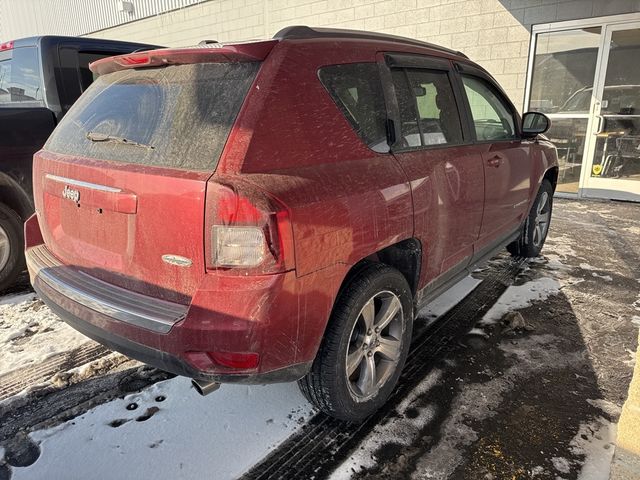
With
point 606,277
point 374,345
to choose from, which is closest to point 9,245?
point 374,345

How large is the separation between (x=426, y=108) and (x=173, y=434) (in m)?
2.26

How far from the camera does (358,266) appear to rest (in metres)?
2.18

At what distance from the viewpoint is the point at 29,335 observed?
123 inches

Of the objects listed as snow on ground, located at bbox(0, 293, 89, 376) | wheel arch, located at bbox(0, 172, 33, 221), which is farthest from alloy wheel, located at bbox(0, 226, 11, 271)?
snow on ground, located at bbox(0, 293, 89, 376)

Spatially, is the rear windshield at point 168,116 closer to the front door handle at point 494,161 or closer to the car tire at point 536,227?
the front door handle at point 494,161

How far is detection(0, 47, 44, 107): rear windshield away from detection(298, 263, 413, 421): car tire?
351 cm

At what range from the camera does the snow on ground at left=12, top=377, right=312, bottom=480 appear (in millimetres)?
1981

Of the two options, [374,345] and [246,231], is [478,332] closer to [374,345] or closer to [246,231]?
[374,345]

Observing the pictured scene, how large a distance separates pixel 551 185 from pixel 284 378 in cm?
413

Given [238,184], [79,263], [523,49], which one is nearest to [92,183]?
[79,263]

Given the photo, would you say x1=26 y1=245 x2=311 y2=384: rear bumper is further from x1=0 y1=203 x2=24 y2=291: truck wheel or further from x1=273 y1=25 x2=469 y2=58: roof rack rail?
x1=0 y1=203 x2=24 y2=291: truck wheel

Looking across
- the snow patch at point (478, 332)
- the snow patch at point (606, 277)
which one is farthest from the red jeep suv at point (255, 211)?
the snow patch at point (606, 277)

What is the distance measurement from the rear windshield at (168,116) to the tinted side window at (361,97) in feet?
1.29

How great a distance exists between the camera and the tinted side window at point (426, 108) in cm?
250
